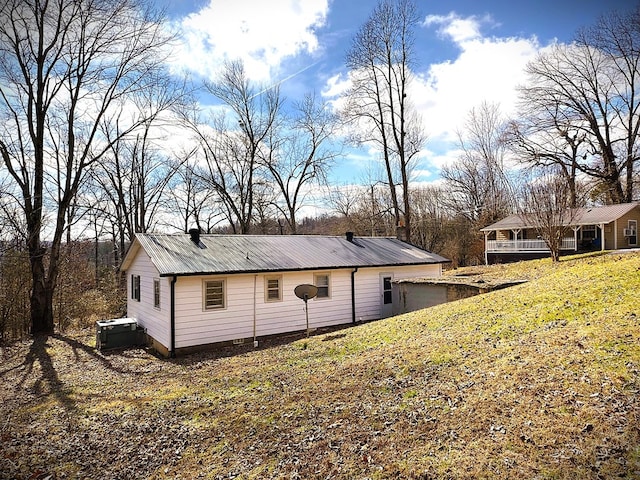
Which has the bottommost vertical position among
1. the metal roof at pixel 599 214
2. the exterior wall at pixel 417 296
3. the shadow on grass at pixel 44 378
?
the shadow on grass at pixel 44 378

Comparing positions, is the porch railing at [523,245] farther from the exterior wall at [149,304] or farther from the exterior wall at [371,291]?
the exterior wall at [149,304]

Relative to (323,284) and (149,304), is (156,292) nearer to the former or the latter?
(149,304)

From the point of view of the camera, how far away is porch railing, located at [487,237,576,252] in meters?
24.8

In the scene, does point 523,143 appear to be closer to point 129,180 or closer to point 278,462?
point 129,180

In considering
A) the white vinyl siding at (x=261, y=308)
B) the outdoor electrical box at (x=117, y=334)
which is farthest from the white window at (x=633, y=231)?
the outdoor electrical box at (x=117, y=334)

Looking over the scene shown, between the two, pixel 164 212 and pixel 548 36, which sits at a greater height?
pixel 548 36

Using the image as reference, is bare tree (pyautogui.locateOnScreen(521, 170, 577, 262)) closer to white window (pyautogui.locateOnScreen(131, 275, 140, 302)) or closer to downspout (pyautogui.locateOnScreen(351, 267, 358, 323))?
downspout (pyautogui.locateOnScreen(351, 267, 358, 323))

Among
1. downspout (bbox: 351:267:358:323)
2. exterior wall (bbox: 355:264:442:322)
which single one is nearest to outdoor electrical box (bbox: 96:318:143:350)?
downspout (bbox: 351:267:358:323)

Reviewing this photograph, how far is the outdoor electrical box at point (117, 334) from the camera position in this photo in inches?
472

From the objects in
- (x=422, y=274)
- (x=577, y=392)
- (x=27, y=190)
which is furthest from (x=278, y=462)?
(x=27, y=190)

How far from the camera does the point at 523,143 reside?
3053cm

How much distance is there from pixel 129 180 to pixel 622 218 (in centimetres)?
3167

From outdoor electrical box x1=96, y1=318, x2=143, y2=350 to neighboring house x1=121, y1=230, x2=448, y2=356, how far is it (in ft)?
1.41

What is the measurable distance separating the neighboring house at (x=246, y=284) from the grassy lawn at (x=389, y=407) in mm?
2093
